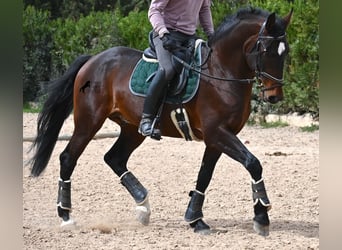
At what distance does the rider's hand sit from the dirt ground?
4.67 feet

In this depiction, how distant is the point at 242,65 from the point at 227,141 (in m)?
0.59

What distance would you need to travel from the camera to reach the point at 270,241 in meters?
4.54

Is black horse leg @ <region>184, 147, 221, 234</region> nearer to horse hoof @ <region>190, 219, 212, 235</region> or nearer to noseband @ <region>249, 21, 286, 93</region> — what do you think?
horse hoof @ <region>190, 219, 212, 235</region>

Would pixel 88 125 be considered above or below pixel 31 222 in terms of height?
above

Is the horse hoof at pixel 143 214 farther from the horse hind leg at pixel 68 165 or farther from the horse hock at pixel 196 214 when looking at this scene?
the horse hind leg at pixel 68 165

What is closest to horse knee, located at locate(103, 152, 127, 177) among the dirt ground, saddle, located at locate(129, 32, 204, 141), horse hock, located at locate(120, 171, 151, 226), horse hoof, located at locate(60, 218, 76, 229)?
horse hock, located at locate(120, 171, 151, 226)

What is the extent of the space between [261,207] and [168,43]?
140 cm

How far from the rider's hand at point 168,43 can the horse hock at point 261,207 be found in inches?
46.3

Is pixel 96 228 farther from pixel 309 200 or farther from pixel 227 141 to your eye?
pixel 309 200

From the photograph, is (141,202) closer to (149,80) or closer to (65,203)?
(65,203)

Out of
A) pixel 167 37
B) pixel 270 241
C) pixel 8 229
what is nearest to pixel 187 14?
pixel 167 37

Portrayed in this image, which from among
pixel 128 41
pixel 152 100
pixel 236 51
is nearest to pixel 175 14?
pixel 236 51

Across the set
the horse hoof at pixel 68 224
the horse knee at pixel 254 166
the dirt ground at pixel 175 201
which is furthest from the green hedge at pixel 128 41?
the horse hoof at pixel 68 224

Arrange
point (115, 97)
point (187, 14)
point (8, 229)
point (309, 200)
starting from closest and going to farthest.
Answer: point (8, 229)
point (187, 14)
point (115, 97)
point (309, 200)
